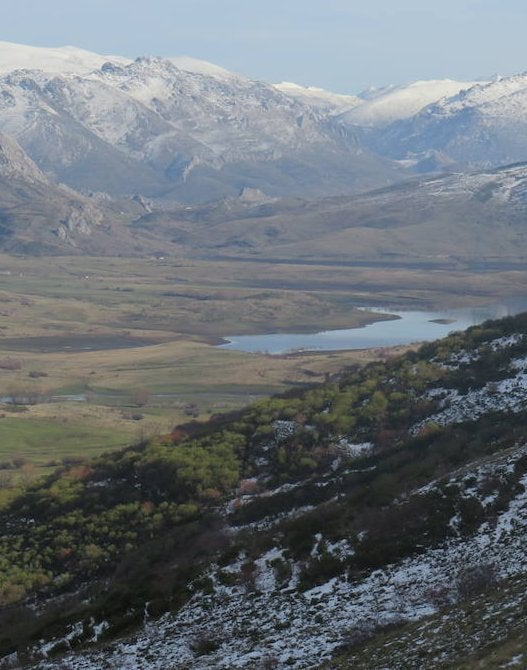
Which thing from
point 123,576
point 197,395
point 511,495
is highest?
point 511,495

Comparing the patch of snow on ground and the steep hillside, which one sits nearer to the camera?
the patch of snow on ground

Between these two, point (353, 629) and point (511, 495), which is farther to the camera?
point (511, 495)

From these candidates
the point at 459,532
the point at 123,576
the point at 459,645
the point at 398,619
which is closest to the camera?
the point at 459,645

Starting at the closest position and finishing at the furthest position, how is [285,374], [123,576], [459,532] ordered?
[459,532], [123,576], [285,374]

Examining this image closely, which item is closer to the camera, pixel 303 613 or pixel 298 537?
pixel 303 613

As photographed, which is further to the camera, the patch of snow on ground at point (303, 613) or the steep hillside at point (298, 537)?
the steep hillside at point (298, 537)

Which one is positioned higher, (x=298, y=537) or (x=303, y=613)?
(x=298, y=537)

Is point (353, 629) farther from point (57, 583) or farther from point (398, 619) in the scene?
point (57, 583)

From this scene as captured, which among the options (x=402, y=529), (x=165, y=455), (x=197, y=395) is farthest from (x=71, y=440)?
(x=402, y=529)
